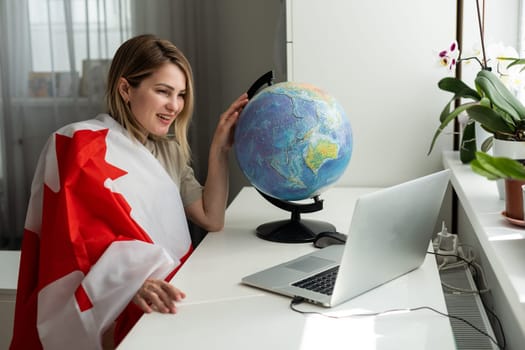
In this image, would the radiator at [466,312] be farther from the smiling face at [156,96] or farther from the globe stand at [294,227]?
the smiling face at [156,96]

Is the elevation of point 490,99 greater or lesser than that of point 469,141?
greater

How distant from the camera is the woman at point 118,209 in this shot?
1375mm

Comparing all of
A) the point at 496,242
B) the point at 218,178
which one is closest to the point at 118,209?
the point at 218,178

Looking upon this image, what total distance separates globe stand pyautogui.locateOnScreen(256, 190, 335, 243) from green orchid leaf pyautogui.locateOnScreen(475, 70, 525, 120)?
18.9 inches

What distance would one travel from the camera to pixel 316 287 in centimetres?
125

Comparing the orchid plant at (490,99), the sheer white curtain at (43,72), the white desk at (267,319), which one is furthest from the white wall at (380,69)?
the sheer white curtain at (43,72)

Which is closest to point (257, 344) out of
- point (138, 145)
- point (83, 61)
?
point (138, 145)

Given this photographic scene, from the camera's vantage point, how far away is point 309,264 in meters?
1.40

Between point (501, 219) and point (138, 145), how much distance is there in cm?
86

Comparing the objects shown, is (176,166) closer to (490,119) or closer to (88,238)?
(88,238)

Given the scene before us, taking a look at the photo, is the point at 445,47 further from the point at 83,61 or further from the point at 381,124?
the point at 83,61

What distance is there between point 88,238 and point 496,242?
2.65ft

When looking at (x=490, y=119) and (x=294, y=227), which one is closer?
(x=490, y=119)

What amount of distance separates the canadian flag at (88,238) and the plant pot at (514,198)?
68 centimetres
